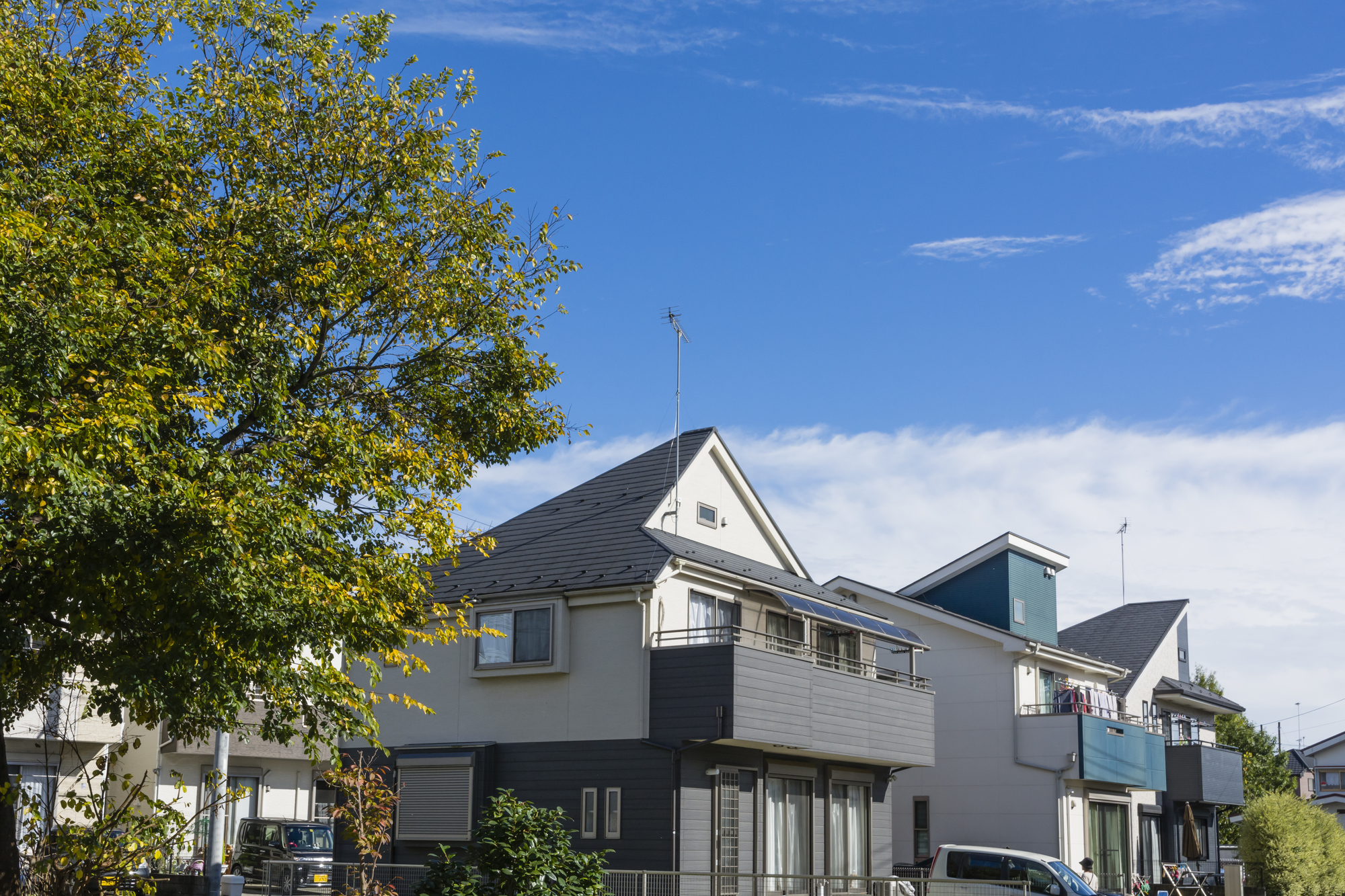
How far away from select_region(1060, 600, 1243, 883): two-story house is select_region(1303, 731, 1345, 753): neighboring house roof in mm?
28826

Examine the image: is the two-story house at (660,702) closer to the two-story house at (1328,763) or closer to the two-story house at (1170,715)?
the two-story house at (1170,715)

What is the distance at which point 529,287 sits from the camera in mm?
18109

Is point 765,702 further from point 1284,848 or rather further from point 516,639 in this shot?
point 1284,848

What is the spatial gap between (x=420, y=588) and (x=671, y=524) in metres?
13.5

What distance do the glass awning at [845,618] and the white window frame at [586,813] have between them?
225 inches

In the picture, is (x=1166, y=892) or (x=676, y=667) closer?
(x=676, y=667)

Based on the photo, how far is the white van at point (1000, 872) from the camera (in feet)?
72.5

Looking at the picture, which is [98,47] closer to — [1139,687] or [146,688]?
[146,688]

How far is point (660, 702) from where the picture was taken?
80.4 ft

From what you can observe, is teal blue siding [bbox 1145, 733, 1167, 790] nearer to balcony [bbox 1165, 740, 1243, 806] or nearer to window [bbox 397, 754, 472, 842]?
balcony [bbox 1165, 740, 1243, 806]

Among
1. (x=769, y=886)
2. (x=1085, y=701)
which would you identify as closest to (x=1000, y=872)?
(x=769, y=886)

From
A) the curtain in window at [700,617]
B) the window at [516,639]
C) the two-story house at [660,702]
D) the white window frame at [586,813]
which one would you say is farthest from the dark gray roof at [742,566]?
the white window frame at [586,813]

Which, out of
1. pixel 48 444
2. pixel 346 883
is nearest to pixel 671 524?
pixel 346 883

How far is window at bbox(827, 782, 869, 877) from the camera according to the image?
93.1ft
